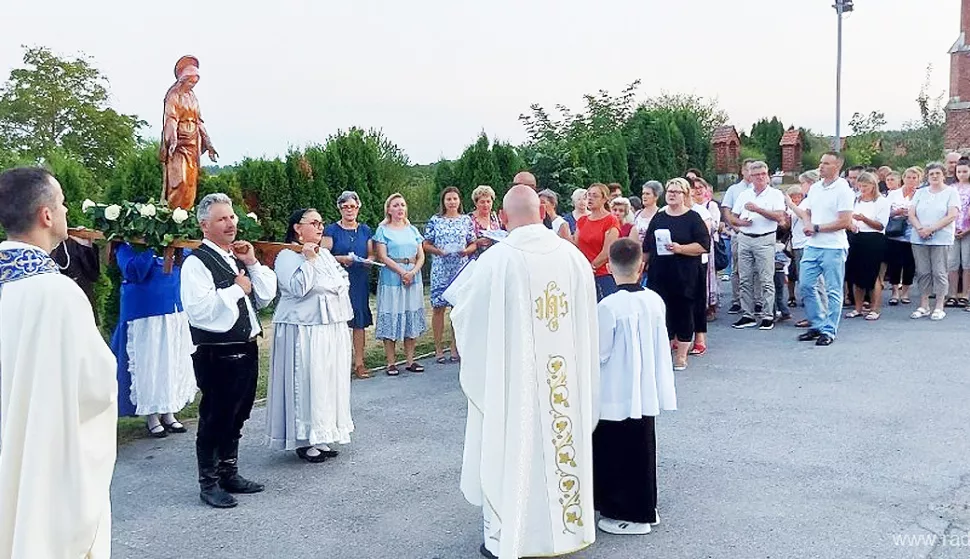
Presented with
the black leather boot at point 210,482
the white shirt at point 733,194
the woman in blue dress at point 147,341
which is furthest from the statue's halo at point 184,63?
the white shirt at point 733,194

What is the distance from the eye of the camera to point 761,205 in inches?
400

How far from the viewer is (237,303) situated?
5074 mm

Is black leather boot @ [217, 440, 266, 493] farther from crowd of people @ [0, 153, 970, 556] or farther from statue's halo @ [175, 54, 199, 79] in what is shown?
statue's halo @ [175, 54, 199, 79]

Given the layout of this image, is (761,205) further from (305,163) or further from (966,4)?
(966,4)

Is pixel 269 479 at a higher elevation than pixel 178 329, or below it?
below

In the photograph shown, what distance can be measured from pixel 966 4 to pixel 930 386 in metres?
24.0

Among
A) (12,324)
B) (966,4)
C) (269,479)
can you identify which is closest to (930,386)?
(269,479)

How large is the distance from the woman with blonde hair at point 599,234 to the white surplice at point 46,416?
610cm

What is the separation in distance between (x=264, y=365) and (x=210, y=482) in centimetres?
446

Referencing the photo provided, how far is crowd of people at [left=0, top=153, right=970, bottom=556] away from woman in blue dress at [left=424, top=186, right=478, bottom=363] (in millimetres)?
22

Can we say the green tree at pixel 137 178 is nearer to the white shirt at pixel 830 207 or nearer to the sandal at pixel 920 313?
the white shirt at pixel 830 207

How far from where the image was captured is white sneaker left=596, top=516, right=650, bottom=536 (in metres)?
4.68

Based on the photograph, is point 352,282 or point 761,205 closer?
point 352,282

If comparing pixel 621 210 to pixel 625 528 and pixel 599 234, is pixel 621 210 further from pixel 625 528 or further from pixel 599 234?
pixel 625 528
